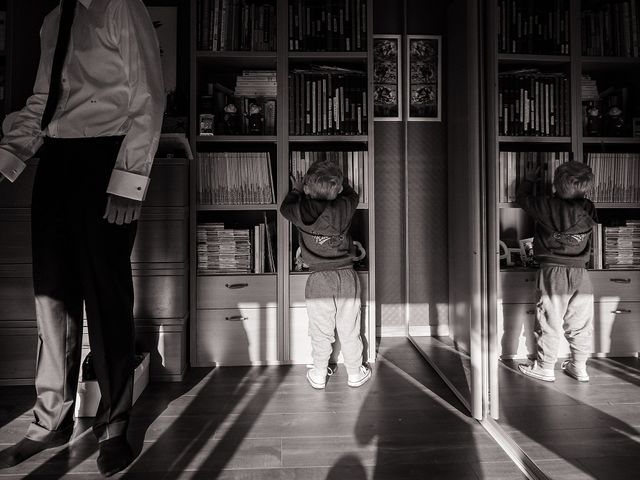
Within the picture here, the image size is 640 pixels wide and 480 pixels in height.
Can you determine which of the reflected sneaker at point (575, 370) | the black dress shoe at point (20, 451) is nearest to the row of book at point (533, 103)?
the reflected sneaker at point (575, 370)

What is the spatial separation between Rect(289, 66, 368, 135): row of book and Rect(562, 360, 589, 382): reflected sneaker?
1.73 meters

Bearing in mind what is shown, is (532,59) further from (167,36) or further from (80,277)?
(167,36)

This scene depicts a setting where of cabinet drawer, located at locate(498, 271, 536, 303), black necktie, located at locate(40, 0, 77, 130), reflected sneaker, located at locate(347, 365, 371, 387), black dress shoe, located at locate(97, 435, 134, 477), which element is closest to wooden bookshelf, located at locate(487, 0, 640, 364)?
cabinet drawer, located at locate(498, 271, 536, 303)

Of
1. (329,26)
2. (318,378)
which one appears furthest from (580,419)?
(329,26)

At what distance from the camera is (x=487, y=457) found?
1.80 m

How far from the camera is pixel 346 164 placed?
2.96m

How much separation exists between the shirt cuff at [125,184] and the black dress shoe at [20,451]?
0.89 meters

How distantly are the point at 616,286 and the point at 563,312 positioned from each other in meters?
0.22

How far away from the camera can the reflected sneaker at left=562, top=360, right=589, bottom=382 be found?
154 cm

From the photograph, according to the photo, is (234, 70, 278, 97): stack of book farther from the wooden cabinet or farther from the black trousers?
the wooden cabinet

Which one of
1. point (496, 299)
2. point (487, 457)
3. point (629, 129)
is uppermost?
point (629, 129)

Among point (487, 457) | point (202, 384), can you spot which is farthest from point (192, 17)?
point (487, 457)

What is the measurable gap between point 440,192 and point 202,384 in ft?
6.20

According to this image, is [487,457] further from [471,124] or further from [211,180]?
[211,180]
